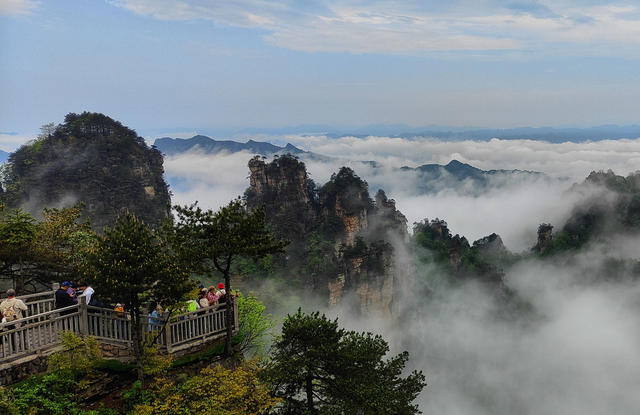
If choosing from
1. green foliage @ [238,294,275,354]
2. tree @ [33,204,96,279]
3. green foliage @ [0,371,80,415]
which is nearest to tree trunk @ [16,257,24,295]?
tree @ [33,204,96,279]

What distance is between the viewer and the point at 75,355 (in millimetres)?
14641

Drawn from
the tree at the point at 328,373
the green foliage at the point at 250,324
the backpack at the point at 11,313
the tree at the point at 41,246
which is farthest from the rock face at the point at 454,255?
the backpack at the point at 11,313

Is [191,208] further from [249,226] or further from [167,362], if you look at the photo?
[167,362]

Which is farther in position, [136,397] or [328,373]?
[328,373]

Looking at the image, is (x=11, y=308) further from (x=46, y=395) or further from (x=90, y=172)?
(x=90, y=172)

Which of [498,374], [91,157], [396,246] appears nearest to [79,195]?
[91,157]

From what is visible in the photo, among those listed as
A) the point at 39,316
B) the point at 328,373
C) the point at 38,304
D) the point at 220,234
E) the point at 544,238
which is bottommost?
the point at 544,238

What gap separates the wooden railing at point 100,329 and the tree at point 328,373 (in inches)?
115

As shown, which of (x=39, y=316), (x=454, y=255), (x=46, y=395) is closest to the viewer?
(x=46, y=395)

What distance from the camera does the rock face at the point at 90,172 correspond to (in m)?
61.4

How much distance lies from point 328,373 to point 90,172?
57.0 metres

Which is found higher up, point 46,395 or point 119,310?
point 119,310

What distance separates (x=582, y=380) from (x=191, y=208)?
71233 mm

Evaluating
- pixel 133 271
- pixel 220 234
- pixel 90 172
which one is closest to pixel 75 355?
pixel 133 271
